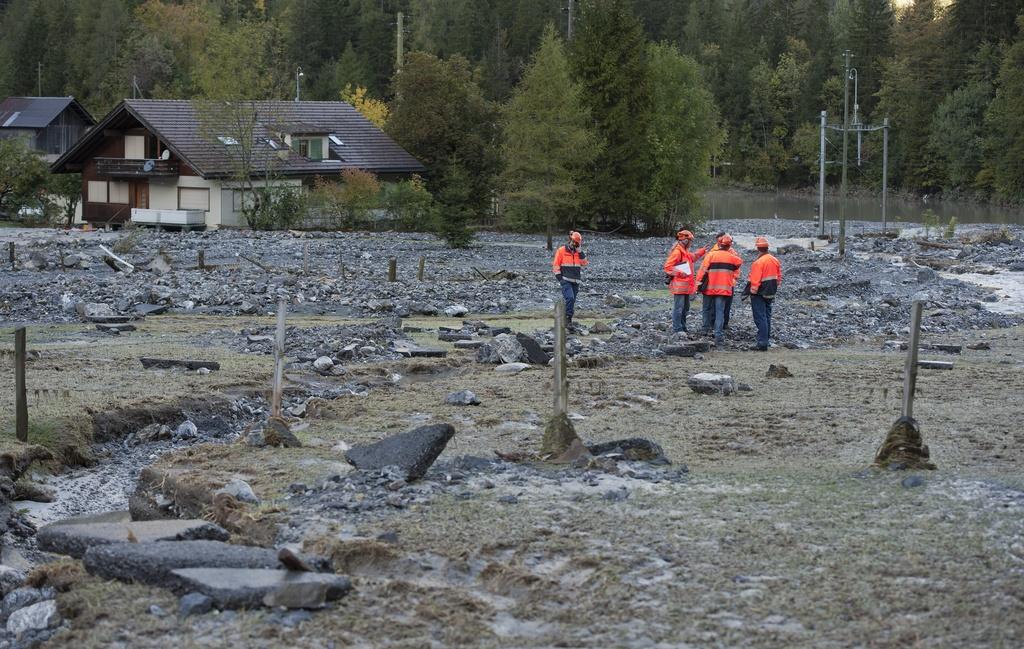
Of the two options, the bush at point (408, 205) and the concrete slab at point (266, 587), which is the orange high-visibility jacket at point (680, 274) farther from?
the bush at point (408, 205)

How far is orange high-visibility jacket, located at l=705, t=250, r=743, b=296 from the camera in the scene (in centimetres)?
2061

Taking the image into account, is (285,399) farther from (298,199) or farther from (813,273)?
(298,199)

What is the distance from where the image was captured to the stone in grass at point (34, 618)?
815 centimetres

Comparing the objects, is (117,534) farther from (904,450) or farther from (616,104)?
(616,104)

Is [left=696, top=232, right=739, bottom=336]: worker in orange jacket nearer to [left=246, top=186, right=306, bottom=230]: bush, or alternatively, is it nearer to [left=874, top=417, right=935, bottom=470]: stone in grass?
[left=874, top=417, right=935, bottom=470]: stone in grass

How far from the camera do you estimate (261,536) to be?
31.4 ft

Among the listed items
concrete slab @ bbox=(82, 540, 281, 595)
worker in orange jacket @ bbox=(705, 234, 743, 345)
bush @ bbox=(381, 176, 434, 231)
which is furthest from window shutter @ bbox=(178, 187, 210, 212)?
concrete slab @ bbox=(82, 540, 281, 595)

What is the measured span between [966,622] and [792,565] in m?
1.27

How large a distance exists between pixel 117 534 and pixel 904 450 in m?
6.16

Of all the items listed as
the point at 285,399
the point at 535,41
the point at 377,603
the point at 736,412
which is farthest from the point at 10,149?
the point at 535,41

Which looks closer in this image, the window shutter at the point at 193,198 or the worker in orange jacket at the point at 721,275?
the worker in orange jacket at the point at 721,275

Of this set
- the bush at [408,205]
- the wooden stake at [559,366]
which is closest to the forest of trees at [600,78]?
the bush at [408,205]

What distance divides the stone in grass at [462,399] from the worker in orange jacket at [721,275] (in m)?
6.42

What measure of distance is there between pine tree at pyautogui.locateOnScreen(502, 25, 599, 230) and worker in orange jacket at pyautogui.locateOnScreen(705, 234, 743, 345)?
28.7 meters
